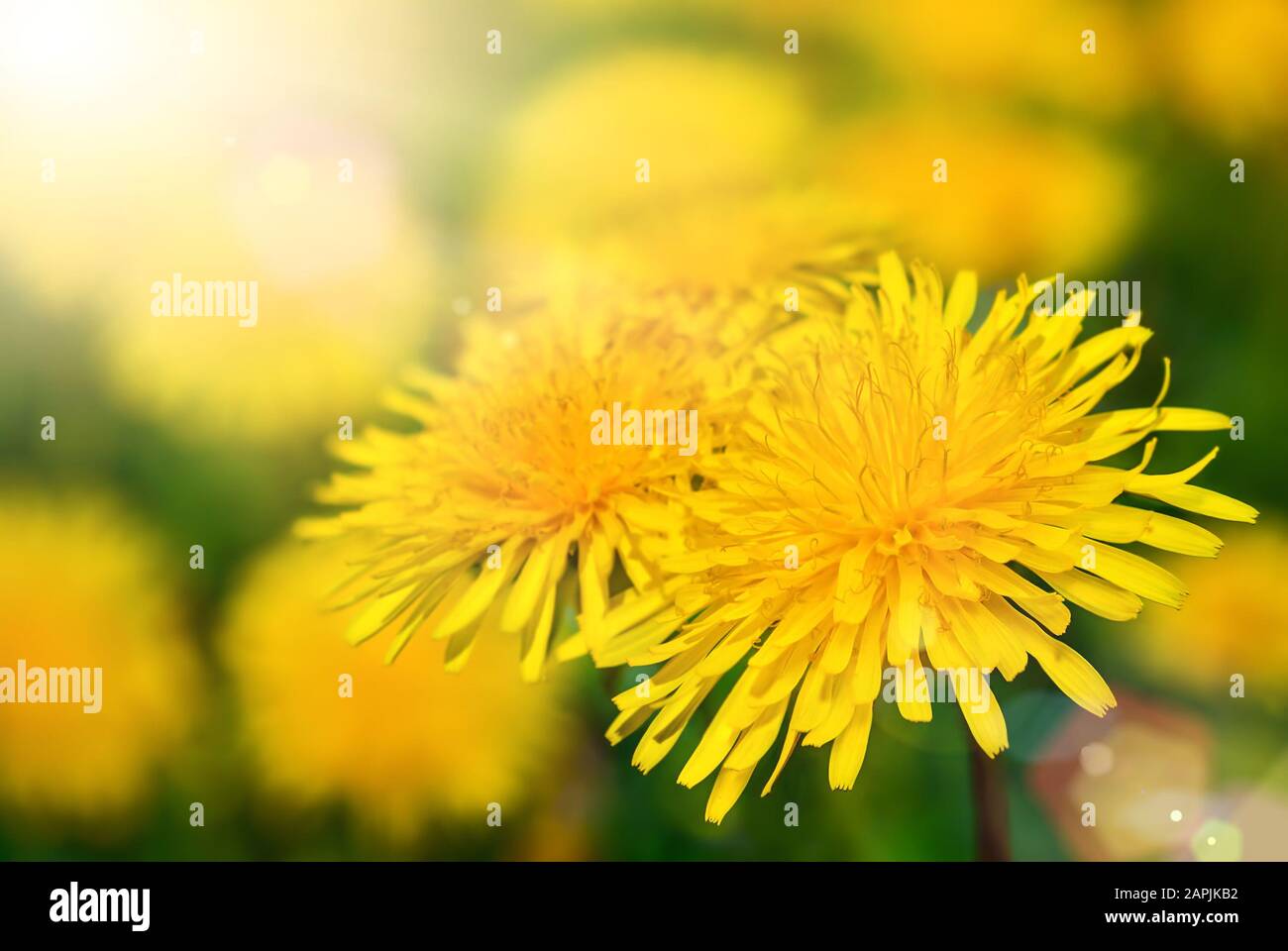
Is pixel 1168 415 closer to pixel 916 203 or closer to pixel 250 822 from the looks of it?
pixel 916 203

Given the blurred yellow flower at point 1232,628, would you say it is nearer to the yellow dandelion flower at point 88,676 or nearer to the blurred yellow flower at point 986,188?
the blurred yellow flower at point 986,188

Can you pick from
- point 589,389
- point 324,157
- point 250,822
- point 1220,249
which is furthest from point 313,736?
point 1220,249

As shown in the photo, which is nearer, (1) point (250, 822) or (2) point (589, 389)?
(2) point (589, 389)

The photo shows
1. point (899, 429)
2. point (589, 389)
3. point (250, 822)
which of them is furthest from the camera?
point (250, 822)

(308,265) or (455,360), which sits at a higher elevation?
(308,265)

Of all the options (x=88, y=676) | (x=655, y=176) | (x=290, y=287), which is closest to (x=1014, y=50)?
(x=655, y=176)

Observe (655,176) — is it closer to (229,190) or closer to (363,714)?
(229,190)

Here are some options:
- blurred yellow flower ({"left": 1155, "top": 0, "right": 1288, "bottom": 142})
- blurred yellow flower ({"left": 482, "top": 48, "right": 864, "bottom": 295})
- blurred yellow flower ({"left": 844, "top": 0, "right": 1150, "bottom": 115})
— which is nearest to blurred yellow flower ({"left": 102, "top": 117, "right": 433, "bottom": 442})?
blurred yellow flower ({"left": 482, "top": 48, "right": 864, "bottom": 295})
